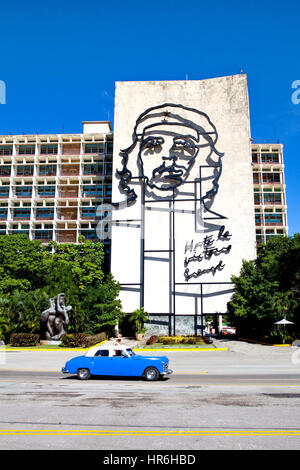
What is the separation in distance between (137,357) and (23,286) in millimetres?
34928

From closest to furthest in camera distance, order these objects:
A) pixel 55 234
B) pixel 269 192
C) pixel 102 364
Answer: pixel 102 364, pixel 55 234, pixel 269 192

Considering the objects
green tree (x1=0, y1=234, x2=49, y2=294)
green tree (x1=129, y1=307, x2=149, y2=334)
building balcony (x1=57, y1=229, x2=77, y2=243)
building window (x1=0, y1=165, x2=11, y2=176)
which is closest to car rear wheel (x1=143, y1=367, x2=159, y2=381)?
green tree (x1=129, y1=307, x2=149, y2=334)

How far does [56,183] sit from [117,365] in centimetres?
6137

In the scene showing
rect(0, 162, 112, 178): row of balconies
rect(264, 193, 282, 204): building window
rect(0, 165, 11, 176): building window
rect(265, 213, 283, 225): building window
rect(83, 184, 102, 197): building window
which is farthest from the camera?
rect(0, 165, 11, 176): building window

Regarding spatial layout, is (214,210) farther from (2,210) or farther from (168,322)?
(2,210)

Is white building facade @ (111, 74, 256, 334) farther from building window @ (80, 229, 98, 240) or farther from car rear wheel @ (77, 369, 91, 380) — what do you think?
car rear wheel @ (77, 369, 91, 380)

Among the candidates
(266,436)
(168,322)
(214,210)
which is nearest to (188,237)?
(214,210)

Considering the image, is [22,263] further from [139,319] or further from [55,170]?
[55,170]

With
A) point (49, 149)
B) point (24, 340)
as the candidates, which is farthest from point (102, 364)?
point (49, 149)

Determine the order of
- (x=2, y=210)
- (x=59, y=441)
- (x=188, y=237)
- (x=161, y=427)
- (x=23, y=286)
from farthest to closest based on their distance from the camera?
1. (x=2, y=210)
2. (x=188, y=237)
3. (x=23, y=286)
4. (x=161, y=427)
5. (x=59, y=441)

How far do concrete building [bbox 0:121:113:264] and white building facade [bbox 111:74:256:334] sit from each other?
59.5ft

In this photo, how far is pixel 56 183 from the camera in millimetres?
73750

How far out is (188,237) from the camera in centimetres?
5181

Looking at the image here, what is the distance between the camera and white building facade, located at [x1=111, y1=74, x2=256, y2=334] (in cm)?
5059
